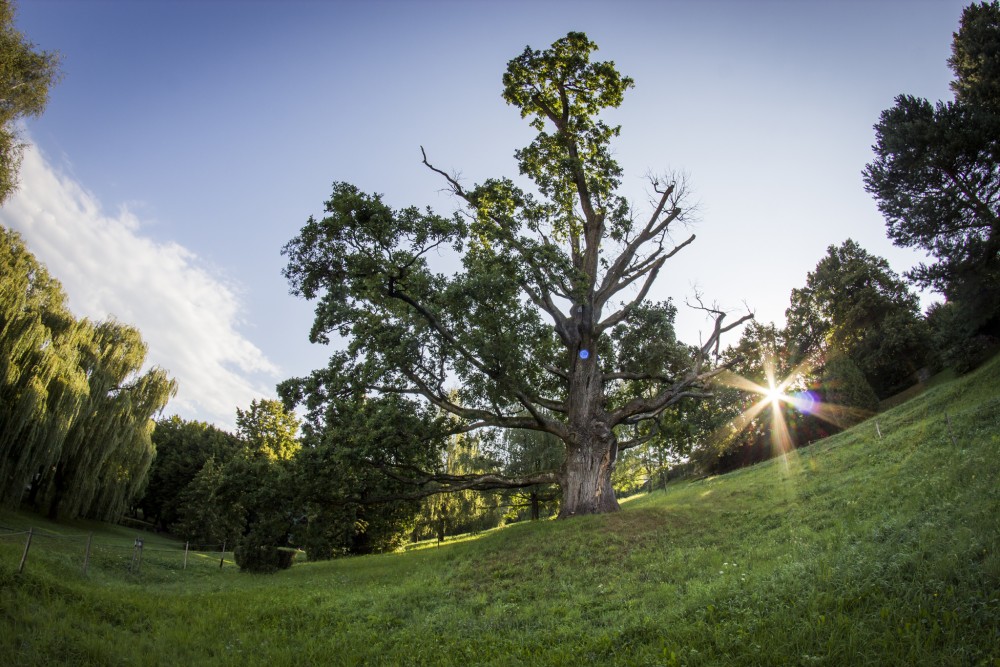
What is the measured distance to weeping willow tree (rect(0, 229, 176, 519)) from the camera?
21656 millimetres

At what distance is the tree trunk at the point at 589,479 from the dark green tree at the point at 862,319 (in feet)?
114

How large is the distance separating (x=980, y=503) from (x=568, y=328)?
44.2ft

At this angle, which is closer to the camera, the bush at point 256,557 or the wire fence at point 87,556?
the wire fence at point 87,556

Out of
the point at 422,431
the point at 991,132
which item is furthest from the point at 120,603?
the point at 991,132

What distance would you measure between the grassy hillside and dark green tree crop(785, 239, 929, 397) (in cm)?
2898

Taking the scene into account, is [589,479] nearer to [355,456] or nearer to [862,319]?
[355,456]

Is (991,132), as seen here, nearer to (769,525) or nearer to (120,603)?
(769,525)

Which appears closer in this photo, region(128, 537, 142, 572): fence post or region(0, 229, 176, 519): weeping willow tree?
region(128, 537, 142, 572): fence post

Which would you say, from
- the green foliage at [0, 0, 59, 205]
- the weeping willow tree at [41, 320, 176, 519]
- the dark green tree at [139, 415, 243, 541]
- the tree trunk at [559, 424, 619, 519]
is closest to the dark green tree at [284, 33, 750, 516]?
the tree trunk at [559, 424, 619, 519]

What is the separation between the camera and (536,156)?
2091 centimetres

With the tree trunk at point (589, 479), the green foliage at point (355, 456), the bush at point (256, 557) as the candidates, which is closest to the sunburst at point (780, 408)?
the tree trunk at point (589, 479)

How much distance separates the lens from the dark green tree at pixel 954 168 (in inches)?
815

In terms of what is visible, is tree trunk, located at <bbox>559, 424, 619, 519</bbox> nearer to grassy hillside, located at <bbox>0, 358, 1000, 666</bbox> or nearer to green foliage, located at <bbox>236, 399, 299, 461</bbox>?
grassy hillside, located at <bbox>0, 358, 1000, 666</bbox>

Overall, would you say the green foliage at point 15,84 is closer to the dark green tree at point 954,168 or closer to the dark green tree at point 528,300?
the dark green tree at point 528,300
